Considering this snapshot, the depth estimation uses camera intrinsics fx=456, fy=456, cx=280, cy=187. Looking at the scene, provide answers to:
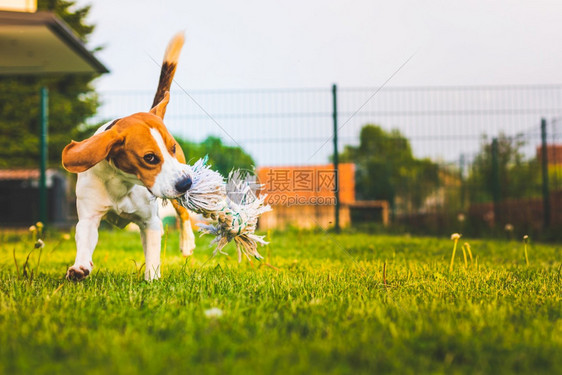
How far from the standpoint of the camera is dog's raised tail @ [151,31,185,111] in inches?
117

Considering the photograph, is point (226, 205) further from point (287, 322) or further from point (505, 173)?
point (505, 173)

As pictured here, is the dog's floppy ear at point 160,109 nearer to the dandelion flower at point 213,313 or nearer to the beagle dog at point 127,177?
the beagle dog at point 127,177

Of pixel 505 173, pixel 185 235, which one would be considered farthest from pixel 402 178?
pixel 185 235

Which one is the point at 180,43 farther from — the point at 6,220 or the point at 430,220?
the point at 6,220

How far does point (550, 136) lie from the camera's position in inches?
308

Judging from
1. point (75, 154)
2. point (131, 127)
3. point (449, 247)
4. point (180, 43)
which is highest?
point (180, 43)

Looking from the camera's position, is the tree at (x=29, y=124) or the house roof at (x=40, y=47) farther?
the tree at (x=29, y=124)

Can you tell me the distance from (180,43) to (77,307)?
180cm

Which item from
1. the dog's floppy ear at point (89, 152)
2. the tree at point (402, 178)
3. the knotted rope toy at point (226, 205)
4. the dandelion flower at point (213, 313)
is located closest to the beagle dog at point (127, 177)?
the dog's floppy ear at point (89, 152)

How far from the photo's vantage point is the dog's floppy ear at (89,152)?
2309 millimetres

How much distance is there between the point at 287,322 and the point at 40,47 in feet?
28.7

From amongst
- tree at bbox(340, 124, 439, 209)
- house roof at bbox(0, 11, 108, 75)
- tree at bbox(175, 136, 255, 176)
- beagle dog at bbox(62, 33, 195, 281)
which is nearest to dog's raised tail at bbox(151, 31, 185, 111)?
beagle dog at bbox(62, 33, 195, 281)

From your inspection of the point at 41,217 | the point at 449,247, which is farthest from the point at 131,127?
the point at 41,217

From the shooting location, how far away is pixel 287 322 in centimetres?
172
